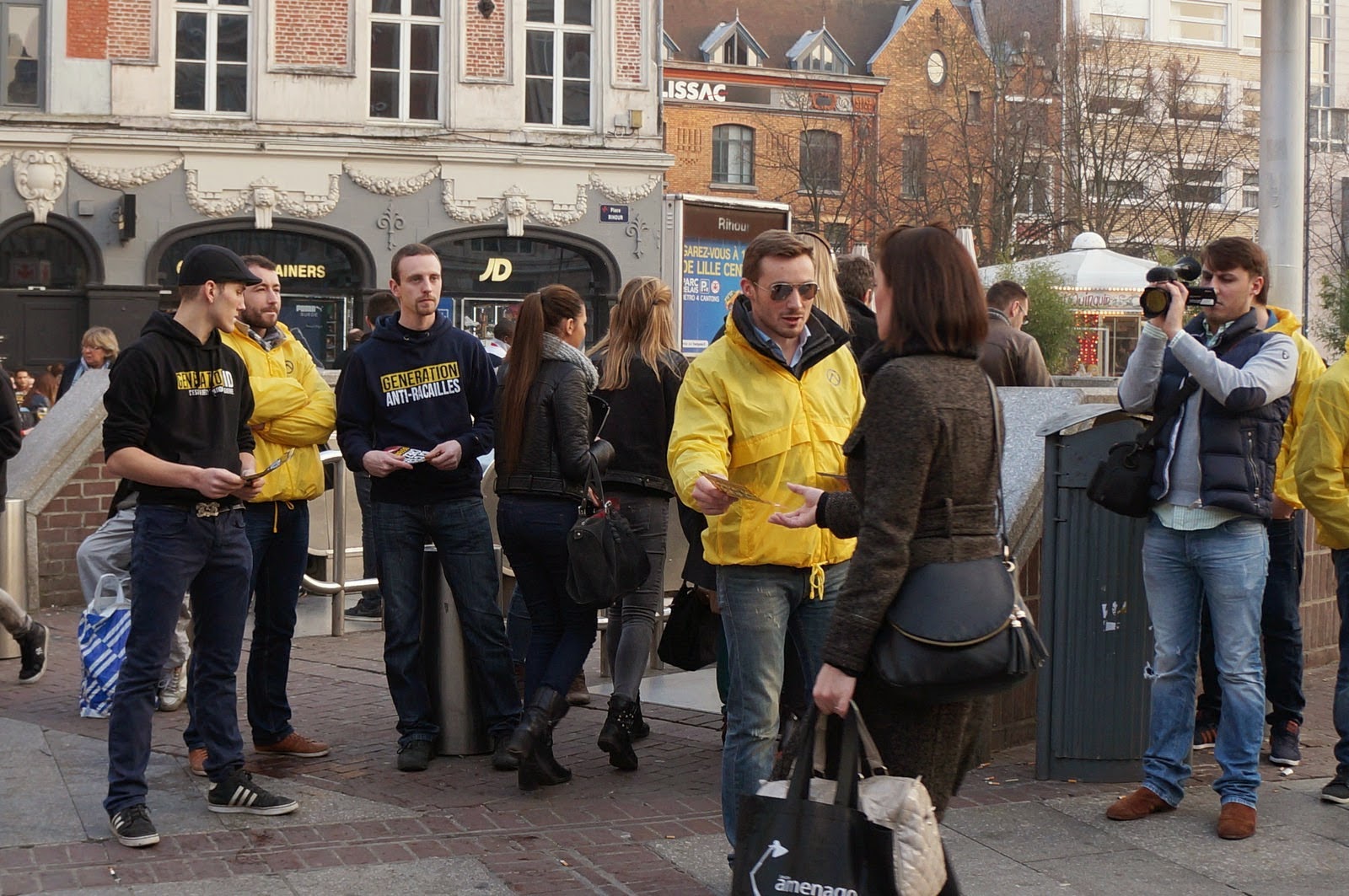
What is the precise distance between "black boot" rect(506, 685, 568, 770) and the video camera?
8.62 ft

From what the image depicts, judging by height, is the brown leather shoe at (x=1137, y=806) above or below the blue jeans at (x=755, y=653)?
below

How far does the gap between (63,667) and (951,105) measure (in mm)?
43412

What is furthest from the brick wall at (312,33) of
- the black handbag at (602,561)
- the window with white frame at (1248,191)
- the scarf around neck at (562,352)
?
the window with white frame at (1248,191)

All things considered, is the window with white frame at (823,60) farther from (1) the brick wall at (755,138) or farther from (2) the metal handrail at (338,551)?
(2) the metal handrail at (338,551)

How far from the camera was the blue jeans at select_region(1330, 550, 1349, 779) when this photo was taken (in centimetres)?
592

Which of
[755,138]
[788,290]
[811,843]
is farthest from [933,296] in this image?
[755,138]

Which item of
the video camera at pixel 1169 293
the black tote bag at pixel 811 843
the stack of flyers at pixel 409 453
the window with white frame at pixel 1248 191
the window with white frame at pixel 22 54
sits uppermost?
the window with white frame at pixel 1248 191

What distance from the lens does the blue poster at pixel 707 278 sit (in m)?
18.0

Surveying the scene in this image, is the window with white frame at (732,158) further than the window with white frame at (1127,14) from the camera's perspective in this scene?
No

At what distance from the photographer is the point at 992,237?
41.1 m

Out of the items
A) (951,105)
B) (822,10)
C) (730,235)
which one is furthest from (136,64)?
(822,10)

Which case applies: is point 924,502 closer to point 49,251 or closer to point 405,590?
point 405,590

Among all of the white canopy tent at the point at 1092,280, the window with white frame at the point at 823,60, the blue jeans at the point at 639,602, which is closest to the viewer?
the blue jeans at the point at 639,602

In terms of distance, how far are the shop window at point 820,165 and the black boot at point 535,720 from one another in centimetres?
4189
